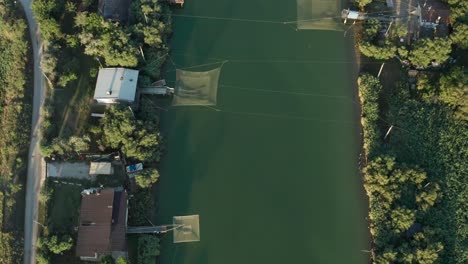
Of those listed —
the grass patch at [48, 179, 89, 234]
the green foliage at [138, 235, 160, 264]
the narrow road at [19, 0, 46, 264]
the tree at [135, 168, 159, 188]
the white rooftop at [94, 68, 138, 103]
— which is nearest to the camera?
the green foliage at [138, 235, 160, 264]

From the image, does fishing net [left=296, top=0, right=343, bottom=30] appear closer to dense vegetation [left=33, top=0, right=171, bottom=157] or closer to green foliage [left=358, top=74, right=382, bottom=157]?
green foliage [left=358, top=74, right=382, bottom=157]

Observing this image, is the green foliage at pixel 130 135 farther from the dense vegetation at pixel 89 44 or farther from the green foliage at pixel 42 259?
the green foliage at pixel 42 259

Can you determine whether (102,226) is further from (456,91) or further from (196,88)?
(456,91)

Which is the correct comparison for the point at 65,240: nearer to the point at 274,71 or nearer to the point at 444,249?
the point at 274,71

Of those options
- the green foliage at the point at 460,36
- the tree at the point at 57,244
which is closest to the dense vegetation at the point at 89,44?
the tree at the point at 57,244

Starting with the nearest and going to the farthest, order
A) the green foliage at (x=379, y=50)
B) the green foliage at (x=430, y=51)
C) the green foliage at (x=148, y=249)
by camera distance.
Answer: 1. the green foliage at (x=148, y=249)
2. the green foliage at (x=430, y=51)
3. the green foliage at (x=379, y=50)

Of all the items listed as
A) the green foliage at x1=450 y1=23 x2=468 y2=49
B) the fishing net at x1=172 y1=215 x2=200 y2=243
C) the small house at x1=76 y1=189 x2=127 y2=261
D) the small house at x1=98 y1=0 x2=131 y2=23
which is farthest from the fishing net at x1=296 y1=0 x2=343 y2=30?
the small house at x1=76 y1=189 x2=127 y2=261


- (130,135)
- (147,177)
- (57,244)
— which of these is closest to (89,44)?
(130,135)
